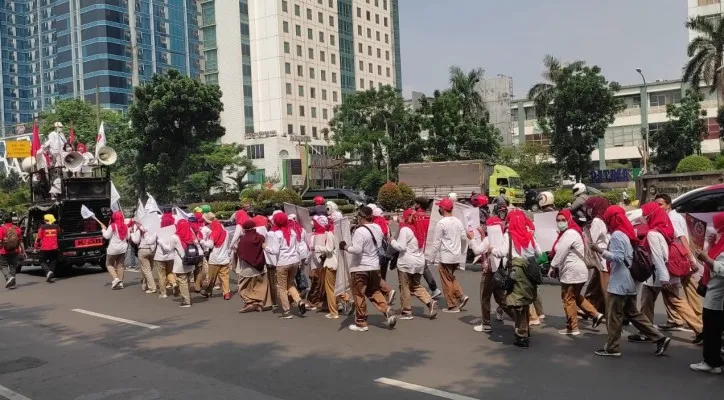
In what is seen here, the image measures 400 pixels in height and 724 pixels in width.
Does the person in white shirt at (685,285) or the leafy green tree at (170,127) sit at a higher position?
the leafy green tree at (170,127)

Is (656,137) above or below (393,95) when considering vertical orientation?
below

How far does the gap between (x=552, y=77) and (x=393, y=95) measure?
11969 mm

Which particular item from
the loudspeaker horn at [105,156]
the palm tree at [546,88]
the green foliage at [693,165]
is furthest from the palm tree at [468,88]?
the loudspeaker horn at [105,156]

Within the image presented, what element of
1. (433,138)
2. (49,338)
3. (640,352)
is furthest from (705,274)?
(433,138)

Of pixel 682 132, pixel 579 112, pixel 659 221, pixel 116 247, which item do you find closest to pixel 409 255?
pixel 659 221

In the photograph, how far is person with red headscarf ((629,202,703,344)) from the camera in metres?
6.85

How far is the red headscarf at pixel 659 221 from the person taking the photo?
278 inches

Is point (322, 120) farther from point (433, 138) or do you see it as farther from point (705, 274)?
point (705, 274)

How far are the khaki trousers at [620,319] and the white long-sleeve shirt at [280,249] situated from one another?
4.77m

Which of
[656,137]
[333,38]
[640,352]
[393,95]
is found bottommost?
[640,352]

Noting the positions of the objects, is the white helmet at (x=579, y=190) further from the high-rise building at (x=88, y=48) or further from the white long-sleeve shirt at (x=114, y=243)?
the high-rise building at (x=88, y=48)

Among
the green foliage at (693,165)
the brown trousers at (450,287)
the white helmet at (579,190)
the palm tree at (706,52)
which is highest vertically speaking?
the palm tree at (706,52)

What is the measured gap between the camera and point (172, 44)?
9144 centimetres

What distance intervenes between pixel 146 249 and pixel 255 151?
5241 cm
